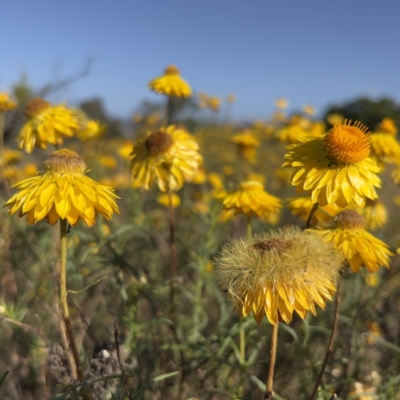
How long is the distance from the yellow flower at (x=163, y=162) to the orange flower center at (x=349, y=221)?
3.40ft

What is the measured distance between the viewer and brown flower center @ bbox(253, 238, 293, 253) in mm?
1275

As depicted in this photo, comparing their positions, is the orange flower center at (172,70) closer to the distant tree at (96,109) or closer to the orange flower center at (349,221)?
the orange flower center at (349,221)

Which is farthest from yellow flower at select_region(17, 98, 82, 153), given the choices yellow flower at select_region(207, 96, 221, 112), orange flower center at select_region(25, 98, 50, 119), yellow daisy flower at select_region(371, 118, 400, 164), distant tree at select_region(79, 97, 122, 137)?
distant tree at select_region(79, 97, 122, 137)

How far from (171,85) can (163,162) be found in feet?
4.43

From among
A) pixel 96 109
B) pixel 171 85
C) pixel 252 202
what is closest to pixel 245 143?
pixel 171 85

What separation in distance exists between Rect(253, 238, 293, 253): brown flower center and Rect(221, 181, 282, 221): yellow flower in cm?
97

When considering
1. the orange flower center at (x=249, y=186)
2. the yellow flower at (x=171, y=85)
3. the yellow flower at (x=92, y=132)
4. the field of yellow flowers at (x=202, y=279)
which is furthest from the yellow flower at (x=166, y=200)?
the orange flower center at (x=249, y=186)

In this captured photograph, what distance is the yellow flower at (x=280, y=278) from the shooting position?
1195mm

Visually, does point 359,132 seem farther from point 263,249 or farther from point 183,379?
point 183,379

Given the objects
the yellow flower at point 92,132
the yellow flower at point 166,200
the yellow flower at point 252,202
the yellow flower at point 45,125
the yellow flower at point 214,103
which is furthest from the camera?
the yellow flower at point 214,103

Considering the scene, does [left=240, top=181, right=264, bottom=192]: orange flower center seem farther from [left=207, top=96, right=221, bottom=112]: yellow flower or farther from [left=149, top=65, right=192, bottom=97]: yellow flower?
[left=207, top=96, right=221, bottom=112]: yellow flower

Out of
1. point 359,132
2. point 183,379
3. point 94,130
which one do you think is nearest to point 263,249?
point 359,132

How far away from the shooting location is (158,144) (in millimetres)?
2539

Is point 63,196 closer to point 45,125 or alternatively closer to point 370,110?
point 45,125
